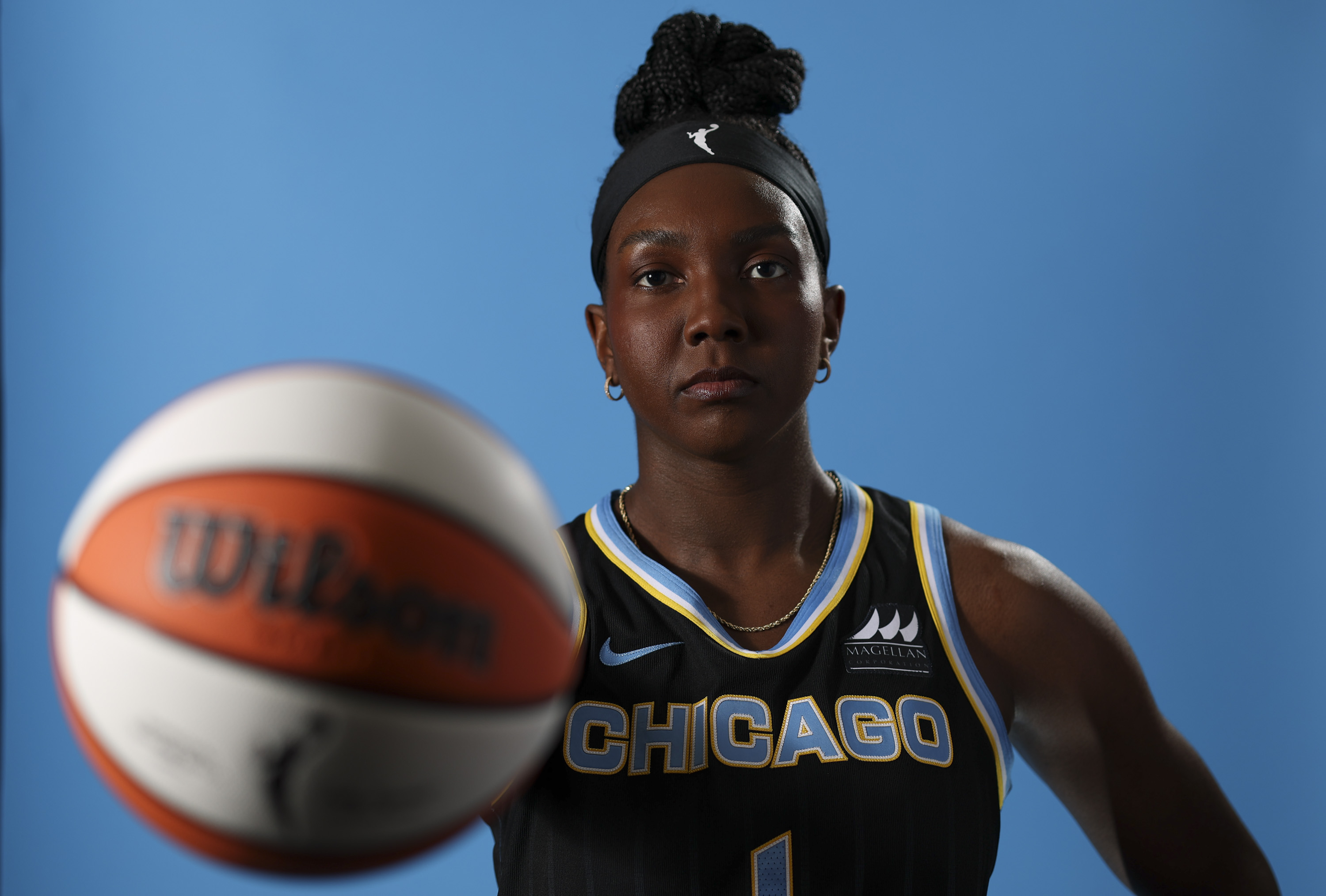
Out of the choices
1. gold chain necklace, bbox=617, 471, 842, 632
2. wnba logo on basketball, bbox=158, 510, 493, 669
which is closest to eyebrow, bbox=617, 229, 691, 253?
gold chain necklace, bbox=617, 471, 842, 632

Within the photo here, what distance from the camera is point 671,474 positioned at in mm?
968

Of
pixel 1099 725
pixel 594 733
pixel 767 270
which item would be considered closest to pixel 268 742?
pixel 594 733

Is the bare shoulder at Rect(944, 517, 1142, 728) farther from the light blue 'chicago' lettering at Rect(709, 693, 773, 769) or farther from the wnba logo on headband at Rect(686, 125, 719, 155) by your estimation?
the wnba logo on headband at Rect(686, 125, 719, 155)

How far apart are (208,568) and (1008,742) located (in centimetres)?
74

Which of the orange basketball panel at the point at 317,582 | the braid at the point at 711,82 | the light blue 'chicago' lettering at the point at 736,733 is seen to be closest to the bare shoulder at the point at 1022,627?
the light blue 'chicago' lettering at the point at 736,733

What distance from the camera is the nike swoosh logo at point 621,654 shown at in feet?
2.86

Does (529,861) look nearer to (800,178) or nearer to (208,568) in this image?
(208,568)

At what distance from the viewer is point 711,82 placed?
1072 mm

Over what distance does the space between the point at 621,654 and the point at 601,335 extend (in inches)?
13.8

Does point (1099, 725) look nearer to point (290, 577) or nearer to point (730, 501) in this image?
point (730, 501)

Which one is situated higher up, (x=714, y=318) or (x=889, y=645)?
(x=714, y=318)

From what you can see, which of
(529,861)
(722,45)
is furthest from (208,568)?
(722,45)

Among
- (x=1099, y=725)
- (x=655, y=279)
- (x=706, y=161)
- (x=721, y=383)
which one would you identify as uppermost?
(x=706, y=161)

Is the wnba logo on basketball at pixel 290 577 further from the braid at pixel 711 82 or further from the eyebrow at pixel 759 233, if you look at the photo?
the braid at pixel 711 82
